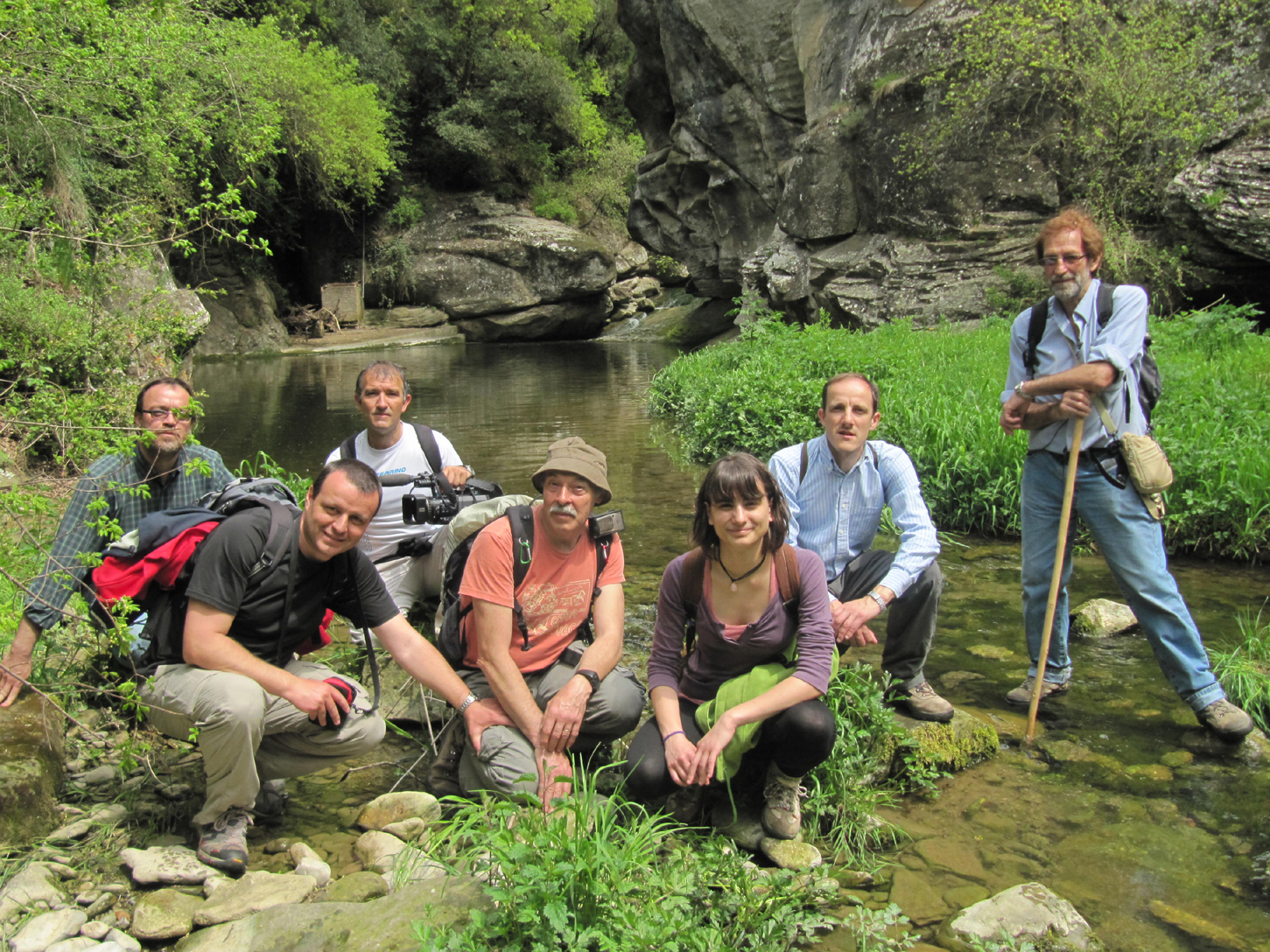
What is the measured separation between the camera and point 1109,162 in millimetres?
14320

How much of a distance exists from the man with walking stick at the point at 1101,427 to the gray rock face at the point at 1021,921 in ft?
4.47

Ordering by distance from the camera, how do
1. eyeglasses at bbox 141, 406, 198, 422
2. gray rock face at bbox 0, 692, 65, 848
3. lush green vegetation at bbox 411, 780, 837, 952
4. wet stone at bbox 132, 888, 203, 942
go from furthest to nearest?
eyeglasses at bbox 141, 406, 198, 422
gray rock face at bbox 0, 692, 65, 848
wet stone at bbox 132, 888, 203, 942
lush green vegetation at bbox 411, 780, 837, 952

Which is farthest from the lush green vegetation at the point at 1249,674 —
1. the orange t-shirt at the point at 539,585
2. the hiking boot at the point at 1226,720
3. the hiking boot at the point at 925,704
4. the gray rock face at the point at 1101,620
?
the orange t-shirt at the point at 539,585

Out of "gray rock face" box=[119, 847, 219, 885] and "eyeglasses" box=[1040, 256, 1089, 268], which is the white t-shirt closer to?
"gray rock face" box=[119, 847, 219, 885]

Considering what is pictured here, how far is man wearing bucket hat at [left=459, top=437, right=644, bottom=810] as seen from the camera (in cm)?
341

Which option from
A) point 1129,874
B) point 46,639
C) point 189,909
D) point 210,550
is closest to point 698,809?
point 1129,874

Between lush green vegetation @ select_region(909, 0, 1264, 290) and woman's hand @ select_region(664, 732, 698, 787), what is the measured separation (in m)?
12.0

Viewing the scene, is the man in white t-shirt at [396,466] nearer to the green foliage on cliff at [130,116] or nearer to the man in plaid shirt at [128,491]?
the man in plaid shirt at [128,491]

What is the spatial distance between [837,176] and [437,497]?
55.3ft

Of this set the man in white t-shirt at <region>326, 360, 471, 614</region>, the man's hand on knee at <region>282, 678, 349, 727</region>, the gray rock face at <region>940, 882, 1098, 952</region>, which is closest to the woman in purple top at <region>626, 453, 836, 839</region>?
the gray rock face at <region>940, 882, 1098, 952</region>

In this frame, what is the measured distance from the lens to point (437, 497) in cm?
482

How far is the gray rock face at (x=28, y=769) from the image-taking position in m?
3.10

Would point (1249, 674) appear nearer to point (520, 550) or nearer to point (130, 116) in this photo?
point (520, 550)

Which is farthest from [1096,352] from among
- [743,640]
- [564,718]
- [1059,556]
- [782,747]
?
[564,718]
